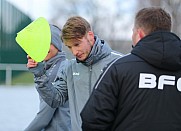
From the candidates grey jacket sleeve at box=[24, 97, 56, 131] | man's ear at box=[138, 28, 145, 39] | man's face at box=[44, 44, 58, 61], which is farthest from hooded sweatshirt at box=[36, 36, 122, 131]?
man's ear at box=[138, 28, 145, 39]

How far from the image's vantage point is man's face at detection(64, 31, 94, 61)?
3.30 metres

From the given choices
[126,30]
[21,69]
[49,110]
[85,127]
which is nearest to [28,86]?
[21,69]

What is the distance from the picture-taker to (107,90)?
8.45 feet

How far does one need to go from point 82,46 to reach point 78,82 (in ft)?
0.91

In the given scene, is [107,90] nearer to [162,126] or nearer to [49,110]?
[162,126]

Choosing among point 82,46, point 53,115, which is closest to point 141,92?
point 82,46

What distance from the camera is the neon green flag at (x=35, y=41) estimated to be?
3.25 meters

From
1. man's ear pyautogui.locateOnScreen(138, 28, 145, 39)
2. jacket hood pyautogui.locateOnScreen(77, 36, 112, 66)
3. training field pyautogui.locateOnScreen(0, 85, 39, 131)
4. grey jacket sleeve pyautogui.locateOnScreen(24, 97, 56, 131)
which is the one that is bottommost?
training field pyautogui.locateOnScreen(0, 85, 39, 131)

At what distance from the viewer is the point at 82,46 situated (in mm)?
3328

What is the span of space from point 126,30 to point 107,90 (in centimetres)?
2701

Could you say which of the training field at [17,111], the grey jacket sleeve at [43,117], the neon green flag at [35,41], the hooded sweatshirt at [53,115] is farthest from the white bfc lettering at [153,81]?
the training field at [17,111]

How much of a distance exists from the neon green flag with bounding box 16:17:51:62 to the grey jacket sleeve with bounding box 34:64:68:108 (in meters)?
0.17

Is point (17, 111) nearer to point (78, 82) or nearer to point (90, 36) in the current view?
point (78, 82)

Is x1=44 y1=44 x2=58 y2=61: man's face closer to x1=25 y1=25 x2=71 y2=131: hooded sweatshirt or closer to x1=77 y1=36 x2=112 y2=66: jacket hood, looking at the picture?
x1=25 y1=25 x2=71 y2=131: hooded sweatshirt
